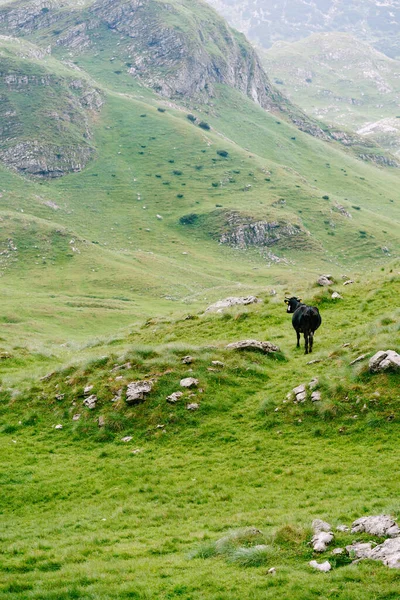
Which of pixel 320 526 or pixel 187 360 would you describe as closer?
pixel 320 526

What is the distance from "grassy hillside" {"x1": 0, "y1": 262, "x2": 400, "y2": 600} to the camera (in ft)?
38.5

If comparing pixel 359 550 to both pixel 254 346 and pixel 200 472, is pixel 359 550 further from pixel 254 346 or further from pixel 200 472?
pixel 254 346

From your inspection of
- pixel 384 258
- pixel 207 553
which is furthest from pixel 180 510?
pixel 384 258

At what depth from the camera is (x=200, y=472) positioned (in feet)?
59.5

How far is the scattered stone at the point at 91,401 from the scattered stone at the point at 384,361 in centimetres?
1300

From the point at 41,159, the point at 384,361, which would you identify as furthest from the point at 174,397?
the point at 41,159

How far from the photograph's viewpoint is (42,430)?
23.6 meters

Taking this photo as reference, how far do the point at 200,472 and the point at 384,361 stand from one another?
9.12m

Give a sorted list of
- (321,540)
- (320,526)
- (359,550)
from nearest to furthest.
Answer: (359,550)
(321,540)
(320,526)

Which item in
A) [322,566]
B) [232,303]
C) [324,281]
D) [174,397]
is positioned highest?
[322,566]

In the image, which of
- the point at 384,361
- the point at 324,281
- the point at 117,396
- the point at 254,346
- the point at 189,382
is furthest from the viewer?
the point at 324,281

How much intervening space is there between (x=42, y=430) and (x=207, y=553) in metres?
13.4

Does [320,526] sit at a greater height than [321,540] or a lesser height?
lesser

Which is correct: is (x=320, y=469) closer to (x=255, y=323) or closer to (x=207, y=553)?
(x=207, y=553)
